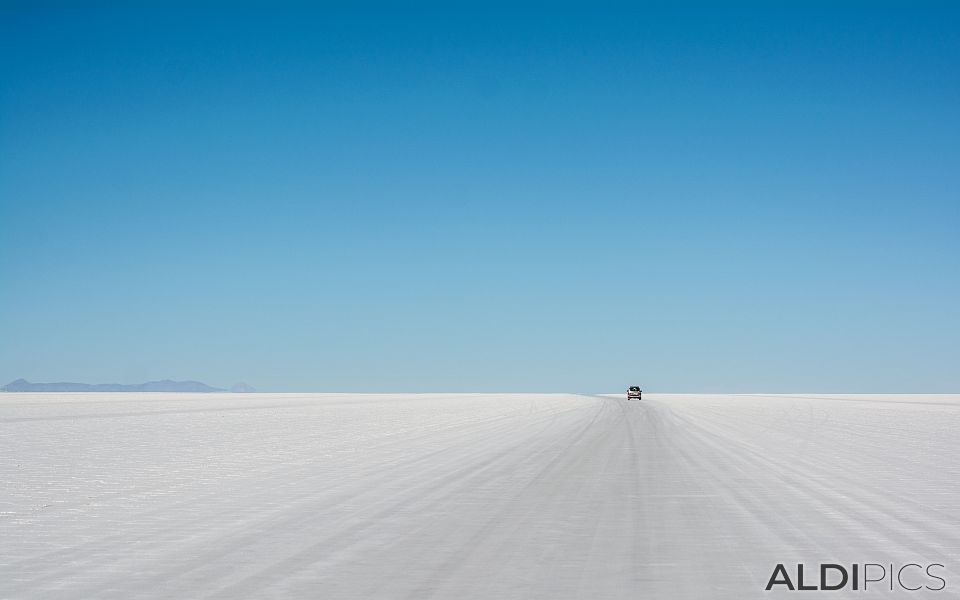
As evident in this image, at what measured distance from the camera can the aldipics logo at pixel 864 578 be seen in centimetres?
652

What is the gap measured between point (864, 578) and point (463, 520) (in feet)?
12.9

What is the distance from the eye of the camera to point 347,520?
378 inches

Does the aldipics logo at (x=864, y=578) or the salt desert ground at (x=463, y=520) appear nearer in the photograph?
the aldipics logo at (x=864, y=578)

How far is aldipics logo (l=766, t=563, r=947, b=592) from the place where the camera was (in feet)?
21.4

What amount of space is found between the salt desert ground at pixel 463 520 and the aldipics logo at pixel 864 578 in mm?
101

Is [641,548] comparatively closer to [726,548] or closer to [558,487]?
[726,548]

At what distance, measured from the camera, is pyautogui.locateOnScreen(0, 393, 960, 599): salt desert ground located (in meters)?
6.69

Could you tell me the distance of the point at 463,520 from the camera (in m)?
9.47

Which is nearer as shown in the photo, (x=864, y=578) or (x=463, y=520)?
(x=864, y=578)

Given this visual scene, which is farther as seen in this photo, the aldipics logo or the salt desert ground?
the salt desert ground

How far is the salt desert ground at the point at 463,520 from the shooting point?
6691mm

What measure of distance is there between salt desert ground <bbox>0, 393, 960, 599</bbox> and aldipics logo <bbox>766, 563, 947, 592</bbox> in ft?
0.33

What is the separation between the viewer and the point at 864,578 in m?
6.79

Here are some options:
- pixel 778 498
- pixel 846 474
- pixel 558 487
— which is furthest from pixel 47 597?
pixel 846 474
